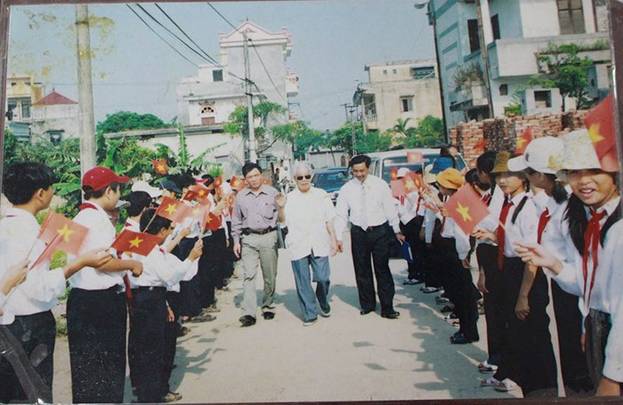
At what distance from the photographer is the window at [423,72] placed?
11.2 feet

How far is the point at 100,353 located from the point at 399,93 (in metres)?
2.38

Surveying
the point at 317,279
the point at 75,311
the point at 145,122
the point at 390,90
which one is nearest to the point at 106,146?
the point at 145,122

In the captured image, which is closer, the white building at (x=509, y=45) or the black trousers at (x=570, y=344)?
the black trousers at (x=570, y=344)

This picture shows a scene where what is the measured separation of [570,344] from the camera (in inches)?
110

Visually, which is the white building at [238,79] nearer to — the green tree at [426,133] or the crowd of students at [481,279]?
the crowd of students at [481,279]

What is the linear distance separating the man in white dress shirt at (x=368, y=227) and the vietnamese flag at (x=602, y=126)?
4.04ft

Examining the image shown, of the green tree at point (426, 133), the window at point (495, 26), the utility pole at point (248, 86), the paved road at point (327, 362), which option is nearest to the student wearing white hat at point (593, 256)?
the paved road at point (327, 362)

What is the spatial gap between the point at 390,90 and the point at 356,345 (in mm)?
1609

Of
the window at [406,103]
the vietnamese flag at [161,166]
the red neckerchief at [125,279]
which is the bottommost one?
the red neckerchief at [125,279]

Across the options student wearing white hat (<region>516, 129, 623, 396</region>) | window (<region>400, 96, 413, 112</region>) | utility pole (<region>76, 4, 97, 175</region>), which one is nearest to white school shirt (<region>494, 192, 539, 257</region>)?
student wearing white hat (<region>516, 129, 623, 396</region>)

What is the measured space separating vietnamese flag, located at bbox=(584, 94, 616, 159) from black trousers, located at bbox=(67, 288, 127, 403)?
2708 millimetres

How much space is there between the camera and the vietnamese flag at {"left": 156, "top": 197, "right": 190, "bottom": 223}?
3.20 m

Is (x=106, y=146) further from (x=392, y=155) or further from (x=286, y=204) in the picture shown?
(x=392, y=155)

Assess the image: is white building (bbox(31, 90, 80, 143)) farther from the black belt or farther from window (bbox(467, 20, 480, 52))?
window (bbox(467, 20, 480, 52))
